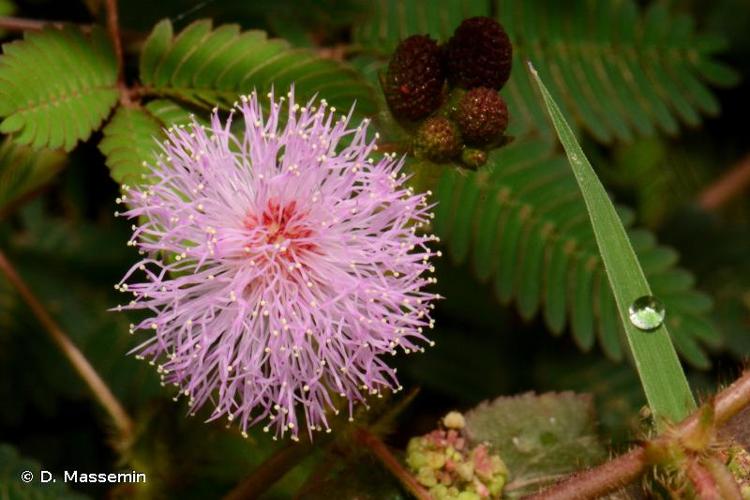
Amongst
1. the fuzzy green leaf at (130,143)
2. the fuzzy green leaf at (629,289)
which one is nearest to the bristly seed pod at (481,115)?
the fuzzy green leaf at (629,289)

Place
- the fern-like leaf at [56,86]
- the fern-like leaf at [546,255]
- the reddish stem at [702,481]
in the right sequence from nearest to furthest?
the reddish stem at [702,481]
the fern-like leaf at [56,86]
the fern-like leaf at [546,255]

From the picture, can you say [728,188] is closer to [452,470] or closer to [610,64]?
[610,64]

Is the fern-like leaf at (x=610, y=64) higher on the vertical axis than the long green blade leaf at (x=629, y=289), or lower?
higher

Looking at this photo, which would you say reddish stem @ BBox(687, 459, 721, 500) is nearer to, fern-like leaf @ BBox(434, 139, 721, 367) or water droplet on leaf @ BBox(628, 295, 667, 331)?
water droplet on leaf @ BBox(628, 295, 667, 331)

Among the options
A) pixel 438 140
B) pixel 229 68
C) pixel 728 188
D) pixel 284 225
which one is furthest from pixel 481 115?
pixel 728 188

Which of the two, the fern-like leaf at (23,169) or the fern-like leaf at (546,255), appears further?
the fern-like leaf at (546,255)

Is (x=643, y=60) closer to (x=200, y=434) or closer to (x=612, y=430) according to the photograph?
(x=612, y=430)

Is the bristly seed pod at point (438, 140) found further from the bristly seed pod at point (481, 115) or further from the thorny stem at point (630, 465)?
the thorny stem at point (630, 465)
